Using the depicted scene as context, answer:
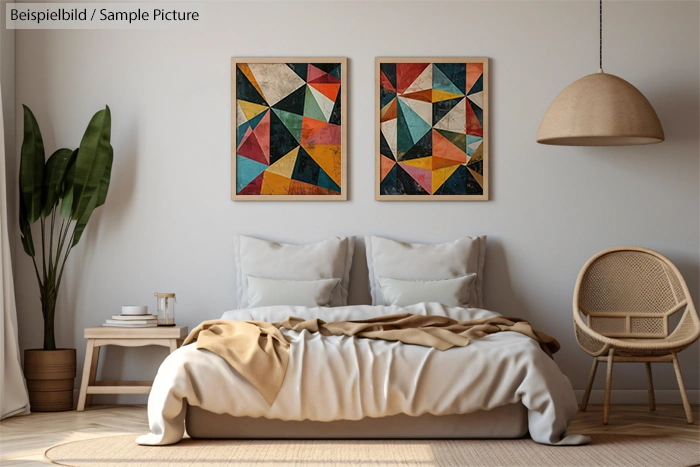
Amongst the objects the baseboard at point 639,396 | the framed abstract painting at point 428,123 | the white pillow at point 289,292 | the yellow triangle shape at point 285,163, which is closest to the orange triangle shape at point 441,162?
the framed abstract painting at point 428,123

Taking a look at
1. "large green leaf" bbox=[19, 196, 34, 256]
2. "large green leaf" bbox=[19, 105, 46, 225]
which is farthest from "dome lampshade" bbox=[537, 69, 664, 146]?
"large green leaf" bbox=[19, 196, 34, 256]

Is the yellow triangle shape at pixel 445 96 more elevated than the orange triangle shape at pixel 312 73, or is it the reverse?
the orange triangle shape at pixel 312 73

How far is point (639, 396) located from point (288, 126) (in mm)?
2811

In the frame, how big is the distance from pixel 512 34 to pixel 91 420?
11.4 feet

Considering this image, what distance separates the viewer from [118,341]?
15.3 ft

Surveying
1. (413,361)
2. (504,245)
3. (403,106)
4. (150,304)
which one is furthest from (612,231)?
(150,304)

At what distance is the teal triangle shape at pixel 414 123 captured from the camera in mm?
5164

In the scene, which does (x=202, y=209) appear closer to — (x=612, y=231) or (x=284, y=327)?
(x=284, y=327)

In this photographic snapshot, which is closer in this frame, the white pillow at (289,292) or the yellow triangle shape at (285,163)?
the white pillow at (289,292)

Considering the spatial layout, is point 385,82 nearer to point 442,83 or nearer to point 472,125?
point 442,83

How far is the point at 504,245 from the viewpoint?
5156 millimetres

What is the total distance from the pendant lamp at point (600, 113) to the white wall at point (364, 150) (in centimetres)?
53

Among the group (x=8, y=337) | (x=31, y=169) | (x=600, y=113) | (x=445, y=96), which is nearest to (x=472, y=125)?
(x=445, y=96)

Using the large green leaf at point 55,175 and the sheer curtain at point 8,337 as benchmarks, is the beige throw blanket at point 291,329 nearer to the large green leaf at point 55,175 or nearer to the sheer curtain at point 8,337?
the sheer curtain at point 8,337
